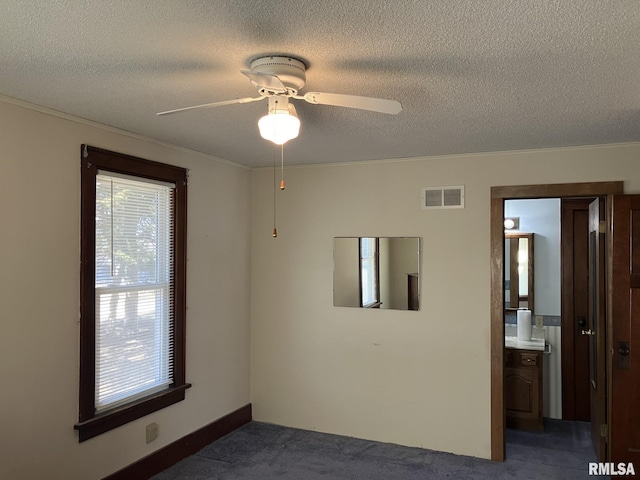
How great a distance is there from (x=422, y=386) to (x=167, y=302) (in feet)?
6.99

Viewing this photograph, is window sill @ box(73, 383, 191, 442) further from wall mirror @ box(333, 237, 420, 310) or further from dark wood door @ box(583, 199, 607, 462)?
dark wood door @ box(583, 199, 607, 462)

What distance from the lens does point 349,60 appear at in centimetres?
201

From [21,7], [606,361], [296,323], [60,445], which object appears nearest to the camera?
[21,7]

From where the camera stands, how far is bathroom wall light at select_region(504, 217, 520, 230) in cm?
511

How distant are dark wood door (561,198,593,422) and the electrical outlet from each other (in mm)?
3665

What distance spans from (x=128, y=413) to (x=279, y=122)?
2301 mm

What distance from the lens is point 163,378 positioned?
363 cm

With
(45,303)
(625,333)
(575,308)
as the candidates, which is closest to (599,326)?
(625,333)

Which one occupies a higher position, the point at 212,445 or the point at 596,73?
the point at 596,73

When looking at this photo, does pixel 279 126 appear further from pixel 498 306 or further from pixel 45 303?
pixel 498 306

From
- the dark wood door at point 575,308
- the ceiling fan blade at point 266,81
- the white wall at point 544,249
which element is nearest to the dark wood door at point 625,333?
the dark wood door at point 575,308

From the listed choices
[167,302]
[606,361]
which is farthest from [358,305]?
[606,361]

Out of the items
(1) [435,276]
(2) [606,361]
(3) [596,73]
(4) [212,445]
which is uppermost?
(3) [596,73]

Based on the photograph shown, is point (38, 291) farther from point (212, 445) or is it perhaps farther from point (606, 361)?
point (606, 361)
